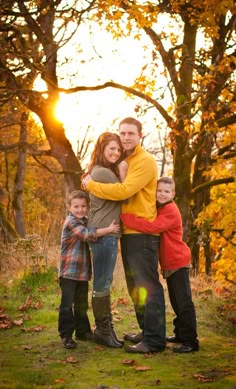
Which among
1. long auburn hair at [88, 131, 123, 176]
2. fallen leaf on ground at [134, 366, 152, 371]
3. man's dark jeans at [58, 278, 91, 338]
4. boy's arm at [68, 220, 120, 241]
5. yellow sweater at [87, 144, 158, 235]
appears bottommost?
fallen leaf on ground at [134, 366, 152, 371]

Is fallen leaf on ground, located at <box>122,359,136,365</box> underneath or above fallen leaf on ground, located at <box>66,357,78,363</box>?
above

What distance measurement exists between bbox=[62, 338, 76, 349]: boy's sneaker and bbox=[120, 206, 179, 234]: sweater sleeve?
122 centimetres

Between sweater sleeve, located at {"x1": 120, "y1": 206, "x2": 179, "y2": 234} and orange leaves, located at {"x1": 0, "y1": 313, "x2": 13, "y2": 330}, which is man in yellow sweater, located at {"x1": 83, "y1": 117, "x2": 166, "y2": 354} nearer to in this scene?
sweater sleeve, located at {"x1": 120, "y1": 206, "x2": 179, "y2": 234}

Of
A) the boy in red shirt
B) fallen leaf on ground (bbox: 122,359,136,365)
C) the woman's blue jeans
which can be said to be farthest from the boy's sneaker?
the boy in red shirt

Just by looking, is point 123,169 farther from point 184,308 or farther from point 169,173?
point 169,173

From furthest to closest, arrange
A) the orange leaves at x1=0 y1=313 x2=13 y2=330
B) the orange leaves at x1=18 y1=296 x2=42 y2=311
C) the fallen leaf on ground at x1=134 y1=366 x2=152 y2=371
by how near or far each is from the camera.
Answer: the orange leaves at x1=18 y1=296 x2=42 y2=311, the orange leaves at x1=0 y1=313 x2=13 y2=330, the fallen leaf on ground at x1=134 y1=366 x2=152 y2=371

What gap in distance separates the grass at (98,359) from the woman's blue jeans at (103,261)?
591mm

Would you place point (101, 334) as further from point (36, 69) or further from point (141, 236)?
point (36, 69)

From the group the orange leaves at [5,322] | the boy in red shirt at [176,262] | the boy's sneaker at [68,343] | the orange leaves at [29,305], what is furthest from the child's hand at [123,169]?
the orange leaves at [29,305]

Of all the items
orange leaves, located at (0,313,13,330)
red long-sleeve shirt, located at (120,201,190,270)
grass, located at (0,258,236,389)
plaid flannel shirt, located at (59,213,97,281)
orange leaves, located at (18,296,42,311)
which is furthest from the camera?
orange leaves, located at (18,296,42,311)

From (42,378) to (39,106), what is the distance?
827cm

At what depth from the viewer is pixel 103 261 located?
17.6ft

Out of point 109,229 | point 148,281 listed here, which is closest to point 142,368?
point 148,281

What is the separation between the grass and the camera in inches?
179
